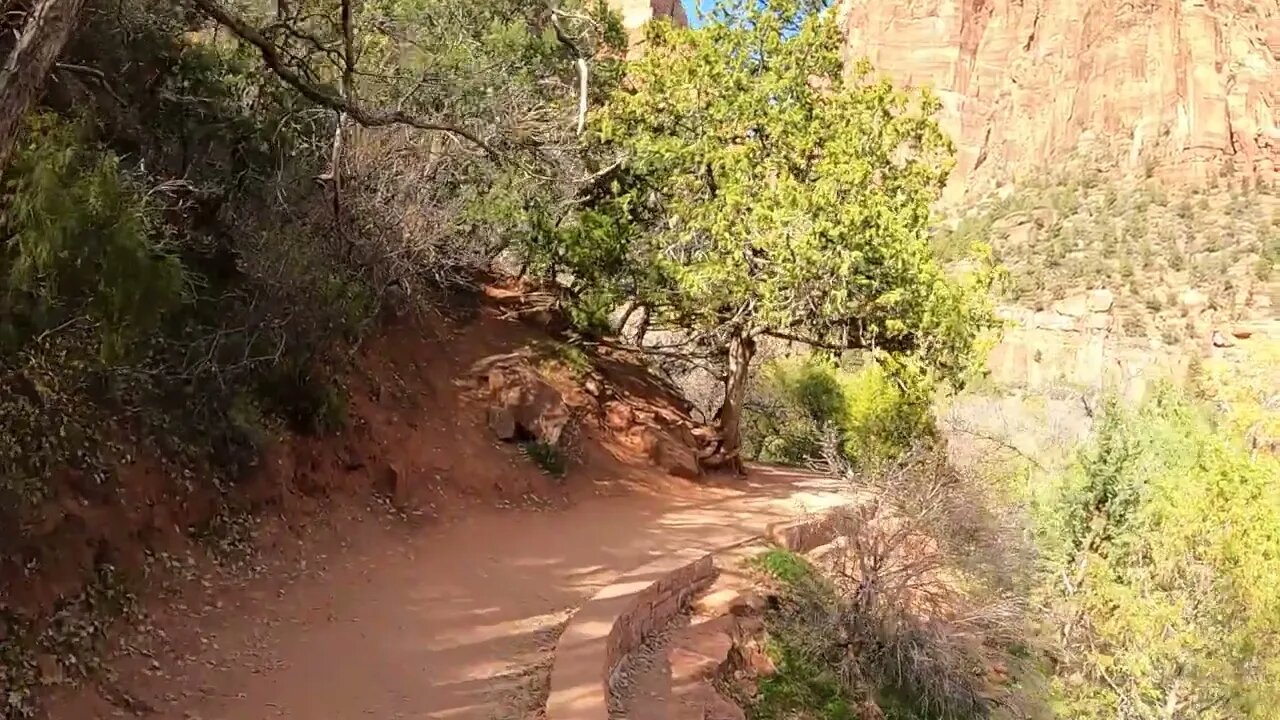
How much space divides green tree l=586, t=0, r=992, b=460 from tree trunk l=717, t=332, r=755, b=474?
3 centimetres

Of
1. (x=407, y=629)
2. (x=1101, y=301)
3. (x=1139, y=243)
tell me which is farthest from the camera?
(x=1139, y=243)

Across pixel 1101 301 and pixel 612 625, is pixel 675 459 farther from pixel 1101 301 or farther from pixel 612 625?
pixel 1101 301

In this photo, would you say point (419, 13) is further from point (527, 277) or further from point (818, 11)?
point (818, 11)

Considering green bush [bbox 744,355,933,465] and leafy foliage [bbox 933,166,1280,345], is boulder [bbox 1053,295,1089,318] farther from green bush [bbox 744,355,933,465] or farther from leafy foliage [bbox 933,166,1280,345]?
green bush [bbox 744,355,933,465]

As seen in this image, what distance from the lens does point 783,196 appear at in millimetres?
12906

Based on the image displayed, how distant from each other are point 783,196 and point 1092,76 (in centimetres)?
9457

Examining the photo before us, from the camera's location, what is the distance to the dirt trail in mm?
5758

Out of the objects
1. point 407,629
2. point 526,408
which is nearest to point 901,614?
point 407,629

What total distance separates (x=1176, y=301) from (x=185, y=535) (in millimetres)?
60954

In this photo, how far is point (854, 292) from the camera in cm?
1312

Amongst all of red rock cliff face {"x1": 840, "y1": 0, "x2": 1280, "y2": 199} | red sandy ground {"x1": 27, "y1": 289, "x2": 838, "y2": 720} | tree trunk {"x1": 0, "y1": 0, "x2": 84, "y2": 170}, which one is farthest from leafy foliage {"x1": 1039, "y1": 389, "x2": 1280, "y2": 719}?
red rock cliff face {"x1": 840, "y1": 0, "x2": 1280, "y2": 199}

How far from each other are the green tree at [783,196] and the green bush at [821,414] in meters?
6.02

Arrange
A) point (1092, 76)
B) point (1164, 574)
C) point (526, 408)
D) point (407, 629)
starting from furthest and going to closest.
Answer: point (1092, 76)
point (1164, 574)
point (526, 408)
point (407, 629)

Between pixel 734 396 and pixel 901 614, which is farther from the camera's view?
pixel 734 396
